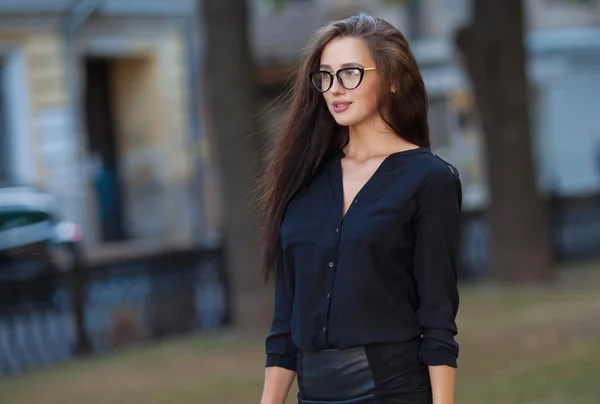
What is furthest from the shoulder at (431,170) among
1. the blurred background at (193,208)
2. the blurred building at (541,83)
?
the blurred building at (541,83)

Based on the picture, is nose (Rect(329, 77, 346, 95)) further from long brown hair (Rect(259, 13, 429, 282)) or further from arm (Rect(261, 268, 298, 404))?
arm (Rect(261, 268, 298, 404))

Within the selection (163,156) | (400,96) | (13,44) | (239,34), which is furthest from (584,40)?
(400,96)

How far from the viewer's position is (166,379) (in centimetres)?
1059

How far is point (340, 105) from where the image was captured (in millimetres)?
3795

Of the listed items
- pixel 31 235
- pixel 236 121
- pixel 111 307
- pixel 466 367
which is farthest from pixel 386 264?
pixel 31 235

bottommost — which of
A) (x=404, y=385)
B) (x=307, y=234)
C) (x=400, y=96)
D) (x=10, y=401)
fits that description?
(x=10, y=401)

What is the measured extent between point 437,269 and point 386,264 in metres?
0.14

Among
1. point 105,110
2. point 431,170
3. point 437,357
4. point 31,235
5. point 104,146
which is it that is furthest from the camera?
point 105,110

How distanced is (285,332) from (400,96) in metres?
0.75

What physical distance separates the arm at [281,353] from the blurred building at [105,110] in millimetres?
21036

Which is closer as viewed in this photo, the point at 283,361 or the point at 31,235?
the point at 283,361

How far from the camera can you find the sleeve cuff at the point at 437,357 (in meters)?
3.55

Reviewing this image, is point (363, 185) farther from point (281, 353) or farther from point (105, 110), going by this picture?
point (105, 110)

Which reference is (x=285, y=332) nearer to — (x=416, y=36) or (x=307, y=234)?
(x=307, y=234)
